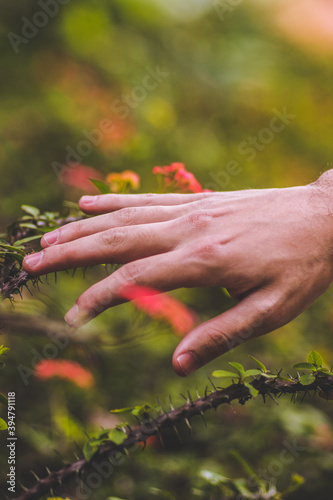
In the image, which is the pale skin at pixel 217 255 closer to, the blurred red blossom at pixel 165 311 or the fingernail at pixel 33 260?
the fingernail at pixel 33 260

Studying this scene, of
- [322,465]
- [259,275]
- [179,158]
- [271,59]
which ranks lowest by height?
[322,465]

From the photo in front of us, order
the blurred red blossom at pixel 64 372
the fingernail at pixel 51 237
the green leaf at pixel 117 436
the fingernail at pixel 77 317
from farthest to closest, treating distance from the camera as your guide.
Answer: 1. the blurred red blossom at pixel 64 372
2. the fingernail at pixel 51 237
3. the fingernail at pixel 77 317
4. the green leaf at pixel 117 436

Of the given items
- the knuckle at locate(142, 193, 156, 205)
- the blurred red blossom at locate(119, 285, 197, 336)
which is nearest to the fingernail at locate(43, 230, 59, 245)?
the knuckle at locate(142, 193, 156, 205)

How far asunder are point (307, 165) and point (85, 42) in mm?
2513

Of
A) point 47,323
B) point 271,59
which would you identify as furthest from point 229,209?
point 271,59

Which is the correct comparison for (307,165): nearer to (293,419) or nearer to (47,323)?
(293,419)

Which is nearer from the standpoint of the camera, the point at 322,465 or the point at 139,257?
the point at 139,257

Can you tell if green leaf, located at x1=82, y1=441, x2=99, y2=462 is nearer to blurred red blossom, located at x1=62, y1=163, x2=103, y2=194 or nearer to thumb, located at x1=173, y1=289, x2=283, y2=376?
thumb, located at x1=173, y1=289, x2=283, y2=376

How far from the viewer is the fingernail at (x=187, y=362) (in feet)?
2.58

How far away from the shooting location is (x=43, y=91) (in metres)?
3.10

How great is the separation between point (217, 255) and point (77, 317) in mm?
299

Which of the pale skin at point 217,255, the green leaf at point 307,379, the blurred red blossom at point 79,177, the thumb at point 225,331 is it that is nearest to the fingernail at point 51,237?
the pale skin at point 217,255

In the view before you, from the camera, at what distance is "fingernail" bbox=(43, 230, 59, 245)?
92 cm

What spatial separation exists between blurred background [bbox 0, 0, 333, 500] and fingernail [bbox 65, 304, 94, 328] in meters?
0.46
